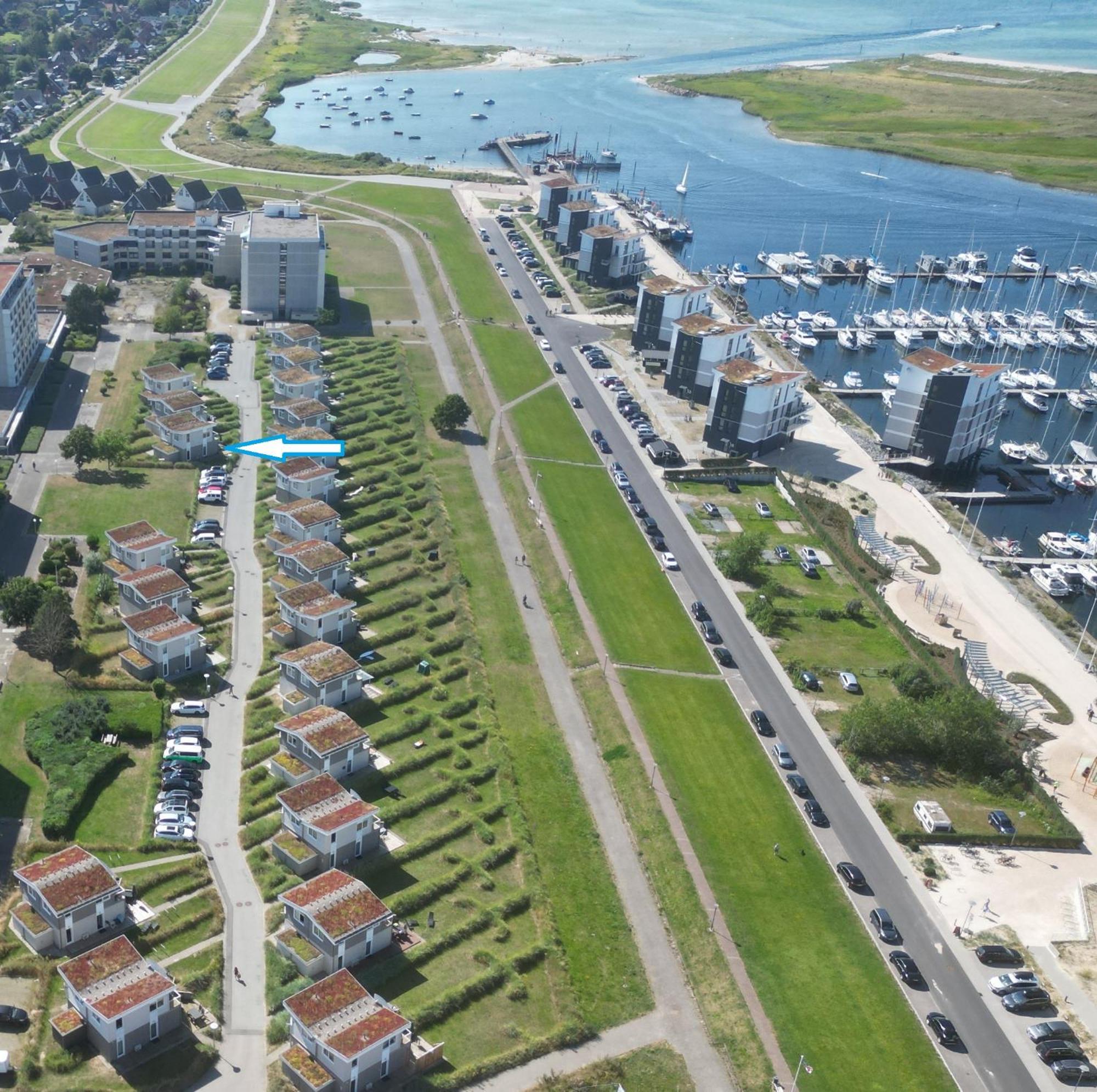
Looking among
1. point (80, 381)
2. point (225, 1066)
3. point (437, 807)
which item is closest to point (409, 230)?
point (80, 381)

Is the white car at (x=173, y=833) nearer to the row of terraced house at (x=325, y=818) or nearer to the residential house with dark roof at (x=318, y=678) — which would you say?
the row of terraced house at (x=325, y=818)

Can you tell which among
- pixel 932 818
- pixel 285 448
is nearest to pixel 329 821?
pixel 932 818

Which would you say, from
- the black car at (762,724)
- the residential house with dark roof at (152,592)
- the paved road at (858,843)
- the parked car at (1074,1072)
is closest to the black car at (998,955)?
the paved road at (858,843)

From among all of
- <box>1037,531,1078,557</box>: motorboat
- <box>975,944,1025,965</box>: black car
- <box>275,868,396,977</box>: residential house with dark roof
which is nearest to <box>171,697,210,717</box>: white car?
<box>275,868,396,977</box>: residential house with dark roof

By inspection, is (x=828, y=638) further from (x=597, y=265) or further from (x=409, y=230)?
(x=409, y=230)

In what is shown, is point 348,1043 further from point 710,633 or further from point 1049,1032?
point 710,633

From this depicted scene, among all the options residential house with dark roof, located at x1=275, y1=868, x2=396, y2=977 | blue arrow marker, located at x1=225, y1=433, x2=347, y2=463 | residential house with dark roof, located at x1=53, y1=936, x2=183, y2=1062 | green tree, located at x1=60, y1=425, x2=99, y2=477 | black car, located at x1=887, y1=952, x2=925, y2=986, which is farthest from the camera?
blue arrow marker, located at x1=225, y1=433, x2=347, y2=463

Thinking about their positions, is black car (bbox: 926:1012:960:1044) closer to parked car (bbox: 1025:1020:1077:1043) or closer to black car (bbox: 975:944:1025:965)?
parked car (bbox: 1025:1020:1077:1043)

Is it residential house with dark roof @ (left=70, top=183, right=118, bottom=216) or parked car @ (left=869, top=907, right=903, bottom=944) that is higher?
residential house with dark roof @ (left=70, top=183, right=118, bottom=216)
